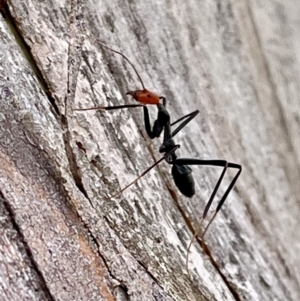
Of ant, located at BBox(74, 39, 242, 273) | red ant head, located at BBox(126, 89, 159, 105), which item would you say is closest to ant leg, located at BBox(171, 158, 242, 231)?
ant, located at BBox(74, 39, 242, 273)

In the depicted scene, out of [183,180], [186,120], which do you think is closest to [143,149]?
[183,180]

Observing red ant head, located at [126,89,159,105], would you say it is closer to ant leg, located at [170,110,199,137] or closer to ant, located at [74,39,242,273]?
ant, located at [74,39,242,273]

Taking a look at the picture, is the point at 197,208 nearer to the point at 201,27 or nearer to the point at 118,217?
the point at 118,217

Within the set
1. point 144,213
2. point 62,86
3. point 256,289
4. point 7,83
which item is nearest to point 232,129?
point 256,289

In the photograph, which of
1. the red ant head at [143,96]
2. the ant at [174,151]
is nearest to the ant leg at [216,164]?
the ant at [174,151]

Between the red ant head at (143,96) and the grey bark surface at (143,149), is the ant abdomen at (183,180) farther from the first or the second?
the red ant head at (143,96)

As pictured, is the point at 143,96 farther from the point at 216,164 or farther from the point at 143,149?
the point at 216,164

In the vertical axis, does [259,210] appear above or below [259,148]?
below
